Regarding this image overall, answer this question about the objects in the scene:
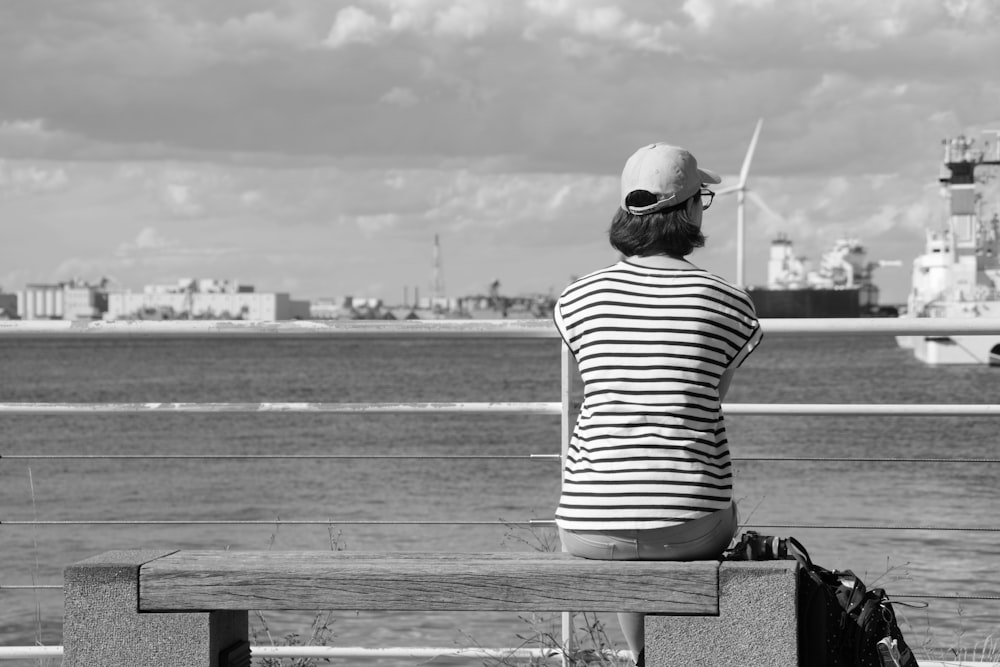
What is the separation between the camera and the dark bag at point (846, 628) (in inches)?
115

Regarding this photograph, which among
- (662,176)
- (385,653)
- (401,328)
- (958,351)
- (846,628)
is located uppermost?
(662,176)

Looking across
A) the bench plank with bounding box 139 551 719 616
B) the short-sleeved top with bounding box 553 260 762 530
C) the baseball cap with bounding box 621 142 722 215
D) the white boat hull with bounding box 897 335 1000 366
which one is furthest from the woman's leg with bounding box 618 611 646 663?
the white boat hull with bounding box 897 335 1000 366

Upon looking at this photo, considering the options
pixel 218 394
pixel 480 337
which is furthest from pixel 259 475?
pixel 218 394

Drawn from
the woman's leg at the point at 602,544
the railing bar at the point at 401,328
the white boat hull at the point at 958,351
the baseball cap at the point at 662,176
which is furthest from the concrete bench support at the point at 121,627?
the white boat hull at the point at 958,351

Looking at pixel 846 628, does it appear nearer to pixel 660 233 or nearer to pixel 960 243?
pixel 660 233

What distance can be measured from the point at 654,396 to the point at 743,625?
53 cm

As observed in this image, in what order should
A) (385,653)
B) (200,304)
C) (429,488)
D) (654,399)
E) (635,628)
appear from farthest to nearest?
(200,304)
(429,488)
(385,653)
(635,628)
(654,399)

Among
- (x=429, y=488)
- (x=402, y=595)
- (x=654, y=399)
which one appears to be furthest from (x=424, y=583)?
(x=429, y=488)

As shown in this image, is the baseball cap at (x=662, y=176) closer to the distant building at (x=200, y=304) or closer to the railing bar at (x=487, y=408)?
the railing bar at (x=487, y=408)

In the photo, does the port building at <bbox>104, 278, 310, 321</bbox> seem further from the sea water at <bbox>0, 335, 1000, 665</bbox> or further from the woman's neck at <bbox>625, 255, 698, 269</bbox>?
the woman's neck at <bbox>625, 255, 698, 269</bbox>

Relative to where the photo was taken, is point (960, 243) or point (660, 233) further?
point (960, 243)

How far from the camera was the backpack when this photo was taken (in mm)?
2926

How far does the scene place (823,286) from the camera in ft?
396

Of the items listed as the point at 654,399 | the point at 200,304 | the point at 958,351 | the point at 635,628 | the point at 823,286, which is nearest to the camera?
the point at 654,399
